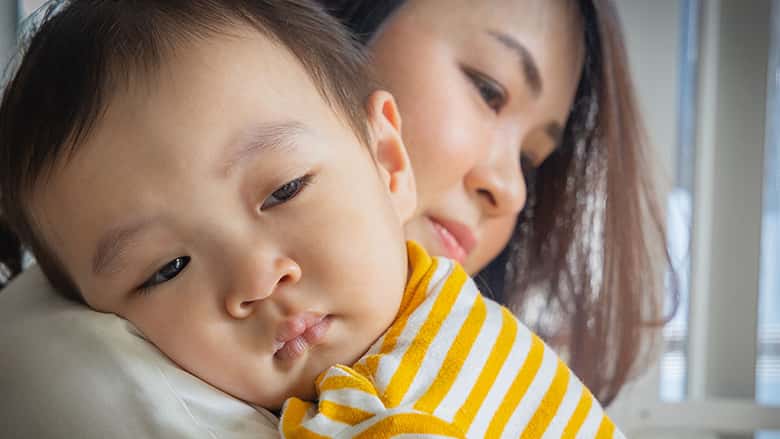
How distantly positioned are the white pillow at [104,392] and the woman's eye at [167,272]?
40 millimetres

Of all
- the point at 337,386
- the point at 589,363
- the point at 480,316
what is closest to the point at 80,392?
the point at 337,386

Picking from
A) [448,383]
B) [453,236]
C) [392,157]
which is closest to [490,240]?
[453,236]

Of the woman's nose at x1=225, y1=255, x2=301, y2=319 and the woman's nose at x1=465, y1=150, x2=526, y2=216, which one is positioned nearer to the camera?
the woman's nose at x1=225, y1=255, x2=301, y2=319

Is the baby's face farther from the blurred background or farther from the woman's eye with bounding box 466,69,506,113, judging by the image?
the blurred background

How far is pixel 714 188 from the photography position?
173 cm

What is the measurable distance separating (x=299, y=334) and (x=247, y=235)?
86 millimetres

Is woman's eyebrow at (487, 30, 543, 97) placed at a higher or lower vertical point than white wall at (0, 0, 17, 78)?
lower

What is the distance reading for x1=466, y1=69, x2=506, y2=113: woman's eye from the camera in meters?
1.04

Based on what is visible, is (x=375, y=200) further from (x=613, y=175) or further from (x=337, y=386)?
(x=613, y=175)

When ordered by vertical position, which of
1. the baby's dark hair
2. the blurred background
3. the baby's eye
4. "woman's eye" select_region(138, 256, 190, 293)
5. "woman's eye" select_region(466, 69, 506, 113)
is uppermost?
the baby's dark hair

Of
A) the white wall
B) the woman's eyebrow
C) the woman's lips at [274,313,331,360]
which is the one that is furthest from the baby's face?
the white wall

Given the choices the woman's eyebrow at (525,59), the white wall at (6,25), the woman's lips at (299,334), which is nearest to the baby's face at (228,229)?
the woman's lips at (299,334)

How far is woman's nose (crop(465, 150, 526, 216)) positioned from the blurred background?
71 cm

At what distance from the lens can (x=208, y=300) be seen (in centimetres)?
63
